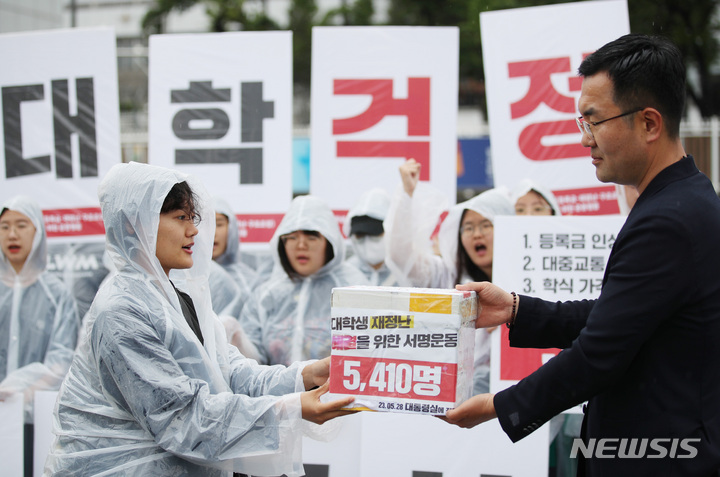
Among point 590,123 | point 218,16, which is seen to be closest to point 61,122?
point 590,123

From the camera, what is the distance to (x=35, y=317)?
4.43m

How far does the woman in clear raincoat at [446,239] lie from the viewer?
4109 mm

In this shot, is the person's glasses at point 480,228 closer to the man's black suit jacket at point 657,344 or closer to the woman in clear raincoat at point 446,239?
the woman in clear raincoat at point 446,239

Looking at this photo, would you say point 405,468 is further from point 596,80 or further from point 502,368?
point 596,80

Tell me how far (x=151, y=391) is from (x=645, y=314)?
130 centimetres

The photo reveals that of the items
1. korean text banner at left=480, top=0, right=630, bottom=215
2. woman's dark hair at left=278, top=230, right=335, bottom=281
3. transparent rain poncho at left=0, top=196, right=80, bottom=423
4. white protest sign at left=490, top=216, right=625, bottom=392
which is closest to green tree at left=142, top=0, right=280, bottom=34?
korean text banner at left=480, top=0, right=630, bottom=215

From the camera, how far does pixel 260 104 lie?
16.3 ft

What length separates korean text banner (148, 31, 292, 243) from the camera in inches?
195

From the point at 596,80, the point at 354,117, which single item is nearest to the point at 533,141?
the point at 354,117

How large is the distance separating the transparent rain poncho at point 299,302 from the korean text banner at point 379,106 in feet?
1.95

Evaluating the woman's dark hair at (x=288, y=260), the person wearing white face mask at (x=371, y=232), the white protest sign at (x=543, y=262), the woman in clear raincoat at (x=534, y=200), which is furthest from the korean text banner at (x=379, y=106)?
the white protest sign at (x=543, y=262)

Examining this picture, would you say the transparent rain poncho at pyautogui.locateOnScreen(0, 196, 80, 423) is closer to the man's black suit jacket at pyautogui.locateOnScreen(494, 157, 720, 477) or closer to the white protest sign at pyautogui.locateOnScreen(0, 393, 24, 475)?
the white protest sign at pyautogui.locateOnScreen(0, 393, 24, 475)

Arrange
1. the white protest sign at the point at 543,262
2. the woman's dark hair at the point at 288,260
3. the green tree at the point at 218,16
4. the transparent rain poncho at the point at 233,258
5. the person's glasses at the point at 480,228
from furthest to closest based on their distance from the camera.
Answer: the green tree at the point at 218,16
the transparent rain poncho at the point at 233,258
the woman's dark hair at the point at 288,260
the person's glasses at the point at 480,228
the white protest sign at the point at 543,262

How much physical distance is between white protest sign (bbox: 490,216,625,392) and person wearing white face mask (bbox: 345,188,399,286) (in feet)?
3.71
